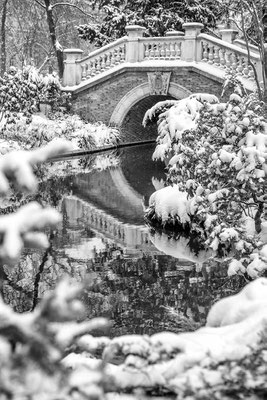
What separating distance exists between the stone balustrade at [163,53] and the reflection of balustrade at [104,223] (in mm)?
6663

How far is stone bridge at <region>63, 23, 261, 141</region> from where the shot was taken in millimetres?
18016

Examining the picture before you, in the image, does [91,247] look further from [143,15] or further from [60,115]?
[143,15]

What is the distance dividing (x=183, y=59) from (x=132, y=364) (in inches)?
649

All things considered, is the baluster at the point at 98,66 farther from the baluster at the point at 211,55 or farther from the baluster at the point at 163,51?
the baluster at the point at 211,55

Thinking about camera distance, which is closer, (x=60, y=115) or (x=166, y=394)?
(x=166, y=394)

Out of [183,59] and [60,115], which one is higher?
[183,59]

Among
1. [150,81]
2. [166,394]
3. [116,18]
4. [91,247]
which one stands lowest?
[91,247]

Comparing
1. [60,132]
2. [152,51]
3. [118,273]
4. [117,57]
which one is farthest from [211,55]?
[118,273]

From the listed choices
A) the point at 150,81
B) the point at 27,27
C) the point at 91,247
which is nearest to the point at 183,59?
the point at 150,81

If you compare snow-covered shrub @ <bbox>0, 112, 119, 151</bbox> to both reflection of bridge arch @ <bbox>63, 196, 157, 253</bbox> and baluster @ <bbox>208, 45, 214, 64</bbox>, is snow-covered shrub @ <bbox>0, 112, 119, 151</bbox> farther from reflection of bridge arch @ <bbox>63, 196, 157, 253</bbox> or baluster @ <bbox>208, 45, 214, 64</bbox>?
reflection of bridge arch @ <bbox>63, 196, 157, 253</bbox>

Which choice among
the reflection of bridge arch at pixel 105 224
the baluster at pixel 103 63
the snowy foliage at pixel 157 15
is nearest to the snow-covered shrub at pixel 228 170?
the reflection of bridge arch at pixel 105 224

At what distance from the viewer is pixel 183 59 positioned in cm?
1864

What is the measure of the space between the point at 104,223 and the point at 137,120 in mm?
12454

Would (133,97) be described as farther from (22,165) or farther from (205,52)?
(22,165)
